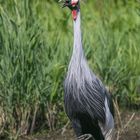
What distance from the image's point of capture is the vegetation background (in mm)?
7215

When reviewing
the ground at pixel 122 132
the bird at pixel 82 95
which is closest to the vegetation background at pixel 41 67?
the ground at pixel 122 132

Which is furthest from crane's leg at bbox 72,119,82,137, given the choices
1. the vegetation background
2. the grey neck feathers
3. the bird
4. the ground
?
the vegetation background

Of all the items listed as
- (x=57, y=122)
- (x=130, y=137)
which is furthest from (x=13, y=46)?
(x=130, y=137)

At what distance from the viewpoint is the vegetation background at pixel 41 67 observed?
7.21 metres

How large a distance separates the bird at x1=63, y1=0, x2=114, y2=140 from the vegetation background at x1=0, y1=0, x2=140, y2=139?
72cm

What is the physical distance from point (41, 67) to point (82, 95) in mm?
995

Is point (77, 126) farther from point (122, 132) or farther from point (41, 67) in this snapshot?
point (41, 67)

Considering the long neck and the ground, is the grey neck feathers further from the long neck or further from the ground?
the ground

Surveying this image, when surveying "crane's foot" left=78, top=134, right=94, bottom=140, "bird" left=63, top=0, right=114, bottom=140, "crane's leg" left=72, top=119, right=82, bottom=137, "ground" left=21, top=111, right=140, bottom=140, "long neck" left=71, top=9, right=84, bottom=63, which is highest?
"long neck" left=71, top=9, right=84, bottom=63

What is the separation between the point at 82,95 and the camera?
6500 millimetres

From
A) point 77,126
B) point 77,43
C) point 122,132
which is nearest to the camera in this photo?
point 77,43

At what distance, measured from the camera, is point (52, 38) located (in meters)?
8.11

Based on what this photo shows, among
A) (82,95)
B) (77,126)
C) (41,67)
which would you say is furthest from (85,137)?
(41,67)

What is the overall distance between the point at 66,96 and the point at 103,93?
13.0 inches
